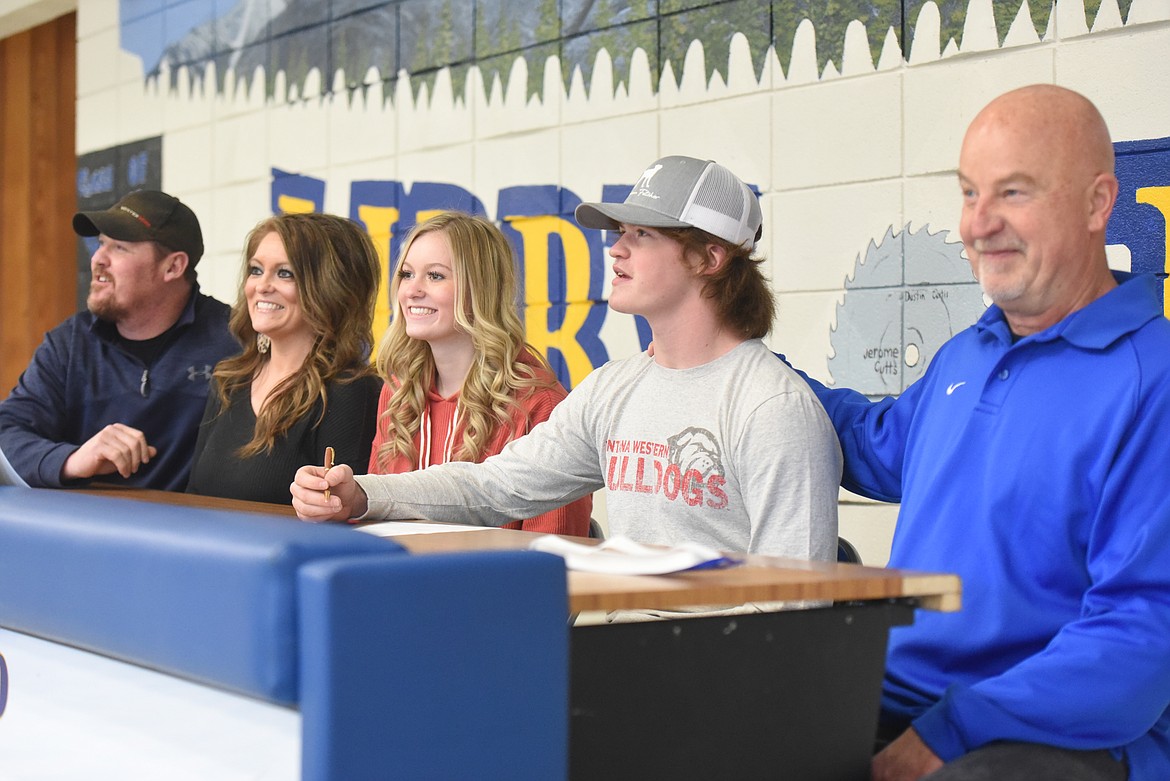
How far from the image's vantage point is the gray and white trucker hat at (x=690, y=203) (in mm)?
2008

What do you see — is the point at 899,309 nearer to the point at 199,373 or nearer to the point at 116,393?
the point at 199,373

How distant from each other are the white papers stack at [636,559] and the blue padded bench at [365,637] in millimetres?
122

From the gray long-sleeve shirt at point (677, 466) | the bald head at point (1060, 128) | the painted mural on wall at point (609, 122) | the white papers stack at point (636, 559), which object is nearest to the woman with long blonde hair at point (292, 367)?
the gray long-sleeve shirt at point (677, 466)

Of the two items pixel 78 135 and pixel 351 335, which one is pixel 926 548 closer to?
pixel 351 335

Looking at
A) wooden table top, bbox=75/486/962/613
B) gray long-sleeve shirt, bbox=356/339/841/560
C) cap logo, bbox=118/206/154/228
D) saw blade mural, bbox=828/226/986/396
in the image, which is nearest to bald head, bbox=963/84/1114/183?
gray long-sleeve shirt, bbox=356/339/841/560

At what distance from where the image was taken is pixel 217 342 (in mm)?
3105

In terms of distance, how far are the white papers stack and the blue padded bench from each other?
0.40 feet

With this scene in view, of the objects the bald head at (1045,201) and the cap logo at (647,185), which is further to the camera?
the cap logo at (647,185)

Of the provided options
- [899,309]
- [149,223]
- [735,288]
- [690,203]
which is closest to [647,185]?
[690,203]

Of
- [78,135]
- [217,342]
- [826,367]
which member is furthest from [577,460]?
[78,135]

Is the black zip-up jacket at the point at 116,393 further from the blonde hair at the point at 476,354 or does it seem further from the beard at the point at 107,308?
the blonde hair at the point at 476,354

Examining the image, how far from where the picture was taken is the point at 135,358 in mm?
3064

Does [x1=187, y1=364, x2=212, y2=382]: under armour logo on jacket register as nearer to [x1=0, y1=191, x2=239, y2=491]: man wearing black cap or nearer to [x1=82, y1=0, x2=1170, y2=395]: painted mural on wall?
[x1=0, y1=191, x2=239, y2=491]: man wearing black cap

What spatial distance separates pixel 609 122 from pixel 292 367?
132 cm
